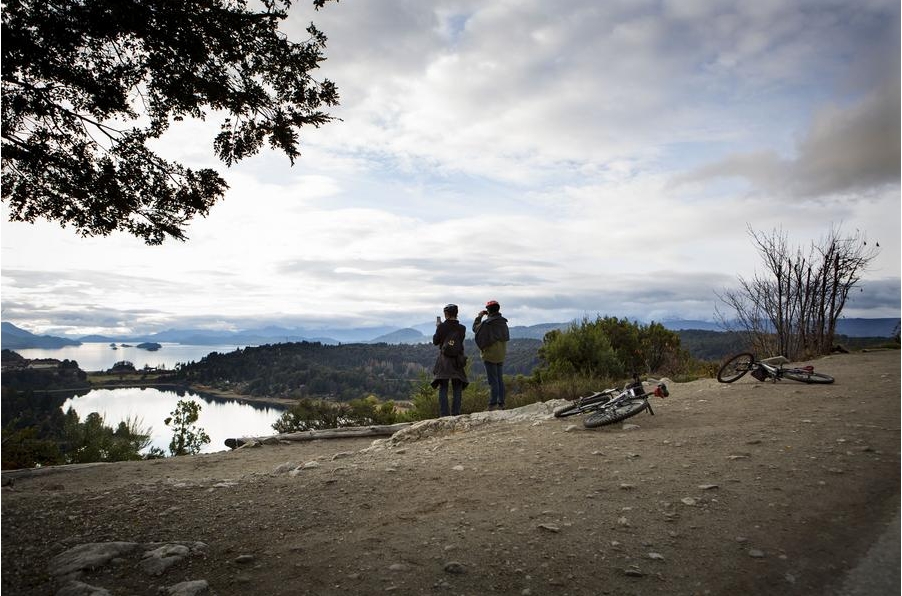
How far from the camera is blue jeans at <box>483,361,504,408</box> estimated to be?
10203 mm

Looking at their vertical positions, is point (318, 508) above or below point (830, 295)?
below

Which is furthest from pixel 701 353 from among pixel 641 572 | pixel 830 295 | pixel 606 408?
pixel 641 572

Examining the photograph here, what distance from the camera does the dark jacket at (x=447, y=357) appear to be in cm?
966

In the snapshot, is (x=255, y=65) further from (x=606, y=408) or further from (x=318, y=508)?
(x=606, y=408)

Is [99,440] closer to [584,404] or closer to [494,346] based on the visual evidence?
[494,346]

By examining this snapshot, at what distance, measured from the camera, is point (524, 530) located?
135 inches

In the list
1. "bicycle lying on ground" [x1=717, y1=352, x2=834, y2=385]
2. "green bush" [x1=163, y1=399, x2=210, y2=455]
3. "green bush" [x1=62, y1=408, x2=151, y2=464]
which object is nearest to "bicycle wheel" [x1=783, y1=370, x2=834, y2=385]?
"bicycle lying on ground" [x1=717, y1=352, x2=834, y2=385]

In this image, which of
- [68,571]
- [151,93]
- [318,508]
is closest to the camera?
[68,571]

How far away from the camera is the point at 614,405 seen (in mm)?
7250

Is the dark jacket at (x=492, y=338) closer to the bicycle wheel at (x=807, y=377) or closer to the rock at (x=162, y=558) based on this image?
the bicycle wheel at (x=807, y=377)

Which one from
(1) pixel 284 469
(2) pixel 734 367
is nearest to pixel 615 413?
(1) pixel 284 469

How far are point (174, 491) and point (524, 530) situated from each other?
3.44 meters

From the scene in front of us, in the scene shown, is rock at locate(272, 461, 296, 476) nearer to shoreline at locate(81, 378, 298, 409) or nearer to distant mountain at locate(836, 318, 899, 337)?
distant mountain at locate(836, 318, 899, 337)

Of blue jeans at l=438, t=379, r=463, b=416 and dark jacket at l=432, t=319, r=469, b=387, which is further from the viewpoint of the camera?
blue jeans at l=438, t=379, r=463, b=416
